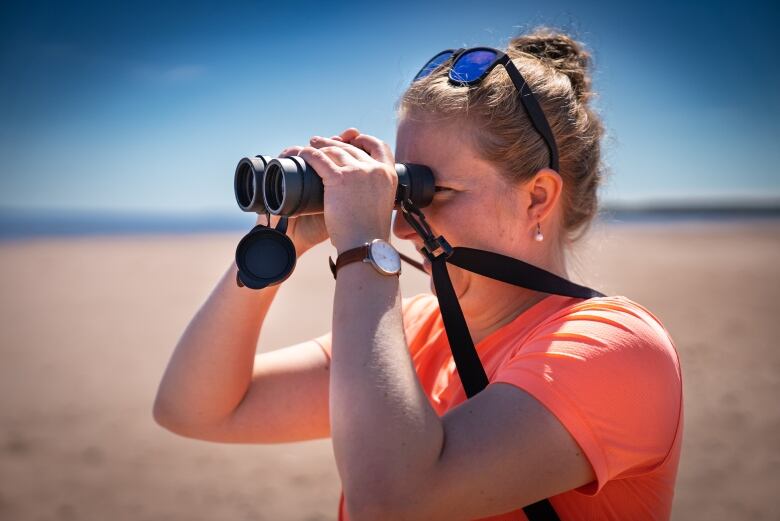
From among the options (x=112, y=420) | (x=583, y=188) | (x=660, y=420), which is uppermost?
(x=583, y=188)

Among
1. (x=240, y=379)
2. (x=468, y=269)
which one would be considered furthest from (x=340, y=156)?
(x=240, y=379)

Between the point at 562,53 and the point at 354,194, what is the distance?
92 cm

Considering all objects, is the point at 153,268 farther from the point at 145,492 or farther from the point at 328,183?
the point at 328,183

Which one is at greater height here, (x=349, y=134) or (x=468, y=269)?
(x=349, y=134)

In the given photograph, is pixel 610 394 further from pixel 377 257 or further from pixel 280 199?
pixel 280 199

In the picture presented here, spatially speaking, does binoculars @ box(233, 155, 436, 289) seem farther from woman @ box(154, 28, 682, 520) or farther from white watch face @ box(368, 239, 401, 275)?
white watch face @ box(368, 239, 401, 275)

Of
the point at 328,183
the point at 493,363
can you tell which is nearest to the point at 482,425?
the point at 493,363

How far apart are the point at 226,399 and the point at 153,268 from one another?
44.8ft

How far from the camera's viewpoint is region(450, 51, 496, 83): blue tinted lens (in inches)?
67.3

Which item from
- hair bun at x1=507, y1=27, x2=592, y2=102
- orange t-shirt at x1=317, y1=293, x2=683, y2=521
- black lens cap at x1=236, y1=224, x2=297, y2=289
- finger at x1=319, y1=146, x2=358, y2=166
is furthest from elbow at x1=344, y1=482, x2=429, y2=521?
hair bun at x1=507, y1=27, x2=592, y2=102

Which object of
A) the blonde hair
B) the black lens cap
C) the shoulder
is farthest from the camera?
the blonde hair

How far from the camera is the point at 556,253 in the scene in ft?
5.92

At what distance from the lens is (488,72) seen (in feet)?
5.59

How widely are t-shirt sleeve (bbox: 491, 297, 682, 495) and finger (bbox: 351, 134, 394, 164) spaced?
0.53 m
